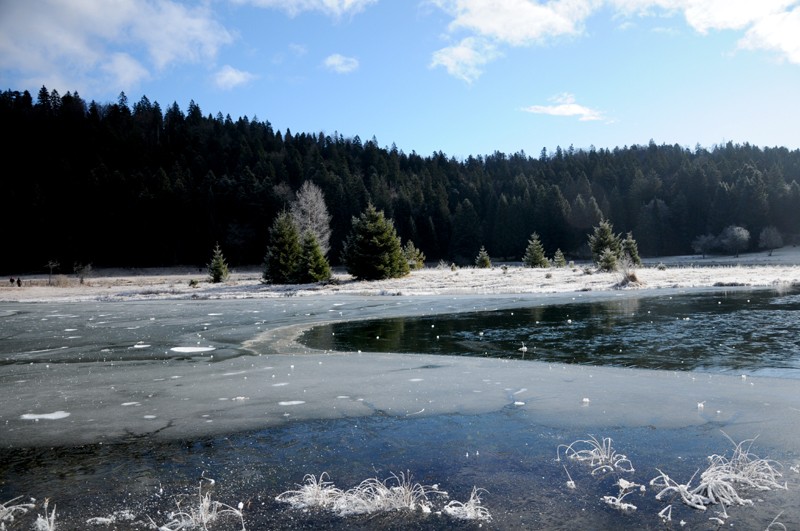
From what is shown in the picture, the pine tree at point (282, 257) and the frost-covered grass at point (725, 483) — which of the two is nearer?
the frost-covered grass at point (725, 483)

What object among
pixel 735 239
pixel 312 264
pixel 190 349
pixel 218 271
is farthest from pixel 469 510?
pixel 735 239

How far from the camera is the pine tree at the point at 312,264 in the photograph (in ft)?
138

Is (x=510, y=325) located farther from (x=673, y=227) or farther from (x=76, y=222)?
(x=76, y=222)

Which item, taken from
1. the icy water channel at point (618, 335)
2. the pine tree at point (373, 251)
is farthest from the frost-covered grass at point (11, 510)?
the pine tree at point (373, 251)

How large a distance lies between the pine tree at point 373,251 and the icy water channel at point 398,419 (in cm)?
2650

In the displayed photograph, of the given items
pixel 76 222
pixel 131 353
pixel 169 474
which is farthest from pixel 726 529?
pixel 76 222

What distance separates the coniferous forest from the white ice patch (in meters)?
Result: 76.8

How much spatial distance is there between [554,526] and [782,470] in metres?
2.35

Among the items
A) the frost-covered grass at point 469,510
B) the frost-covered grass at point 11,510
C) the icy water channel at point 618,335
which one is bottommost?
the icy water channel at point 618,335

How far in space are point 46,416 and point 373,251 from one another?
34.6 meters

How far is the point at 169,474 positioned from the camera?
5.21 m

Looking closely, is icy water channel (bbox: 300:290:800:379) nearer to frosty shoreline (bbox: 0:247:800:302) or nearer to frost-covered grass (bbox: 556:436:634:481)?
frost-covered grass (bbox: 556:436:634:481)

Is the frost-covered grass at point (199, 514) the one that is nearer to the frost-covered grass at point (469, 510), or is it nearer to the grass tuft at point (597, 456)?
the frost-covered grass at point (469, 510)

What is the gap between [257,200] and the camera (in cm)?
8694
